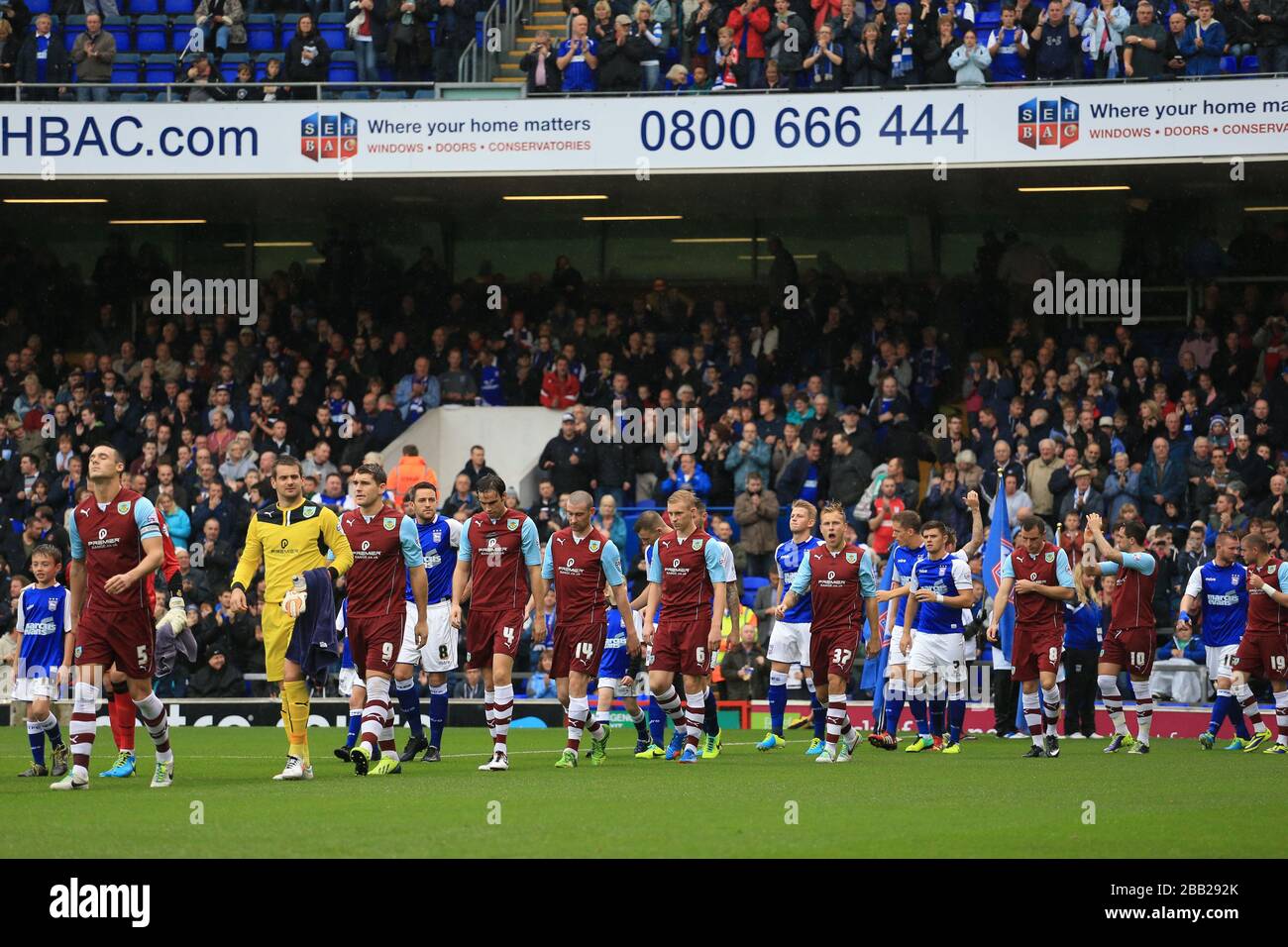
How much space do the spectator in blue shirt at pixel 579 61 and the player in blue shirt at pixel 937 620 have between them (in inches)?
445

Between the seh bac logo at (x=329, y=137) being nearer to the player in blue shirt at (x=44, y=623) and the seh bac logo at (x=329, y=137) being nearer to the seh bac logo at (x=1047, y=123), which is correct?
the seh bac logo at (x=1047, y=123)

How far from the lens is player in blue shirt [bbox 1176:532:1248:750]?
17734 mm

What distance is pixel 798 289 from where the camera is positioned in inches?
1143

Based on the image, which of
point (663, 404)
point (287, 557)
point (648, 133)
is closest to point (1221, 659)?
point (663, 404)

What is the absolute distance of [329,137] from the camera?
26.3 m

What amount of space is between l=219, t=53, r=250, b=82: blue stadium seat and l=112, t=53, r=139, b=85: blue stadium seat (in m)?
1.36

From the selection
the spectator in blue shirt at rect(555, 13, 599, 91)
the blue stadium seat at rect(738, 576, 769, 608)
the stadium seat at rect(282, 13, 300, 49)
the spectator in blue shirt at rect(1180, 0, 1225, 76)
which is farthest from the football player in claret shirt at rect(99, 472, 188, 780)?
the spectator in blue shirt at rect(1180, 0, 1225, 76)

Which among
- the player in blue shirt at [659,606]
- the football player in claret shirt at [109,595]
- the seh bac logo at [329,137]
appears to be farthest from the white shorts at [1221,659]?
the seh bac logo at [329,137]

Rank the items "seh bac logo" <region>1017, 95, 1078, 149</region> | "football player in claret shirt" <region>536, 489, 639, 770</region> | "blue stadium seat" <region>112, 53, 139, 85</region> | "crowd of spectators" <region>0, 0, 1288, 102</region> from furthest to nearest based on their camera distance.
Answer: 1. "blue stadium seat" <region>112, 53, 139, 85</region>
2. "crowd of spectators" <region>0, 0, 1288, 102</region>
3. "seh bac logo" <region>1017, 95, 1078, 149</region>
4. "football player in claret shirt" <region>536, 489, 639, 770</region>

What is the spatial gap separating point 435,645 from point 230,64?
571 inches

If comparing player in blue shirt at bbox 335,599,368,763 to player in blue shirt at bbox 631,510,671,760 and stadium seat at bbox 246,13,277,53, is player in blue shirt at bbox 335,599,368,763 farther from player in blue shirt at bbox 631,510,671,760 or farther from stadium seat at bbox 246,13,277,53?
stadium seat at bbox 246,13,277,53

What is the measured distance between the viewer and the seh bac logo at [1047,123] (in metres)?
24.8
